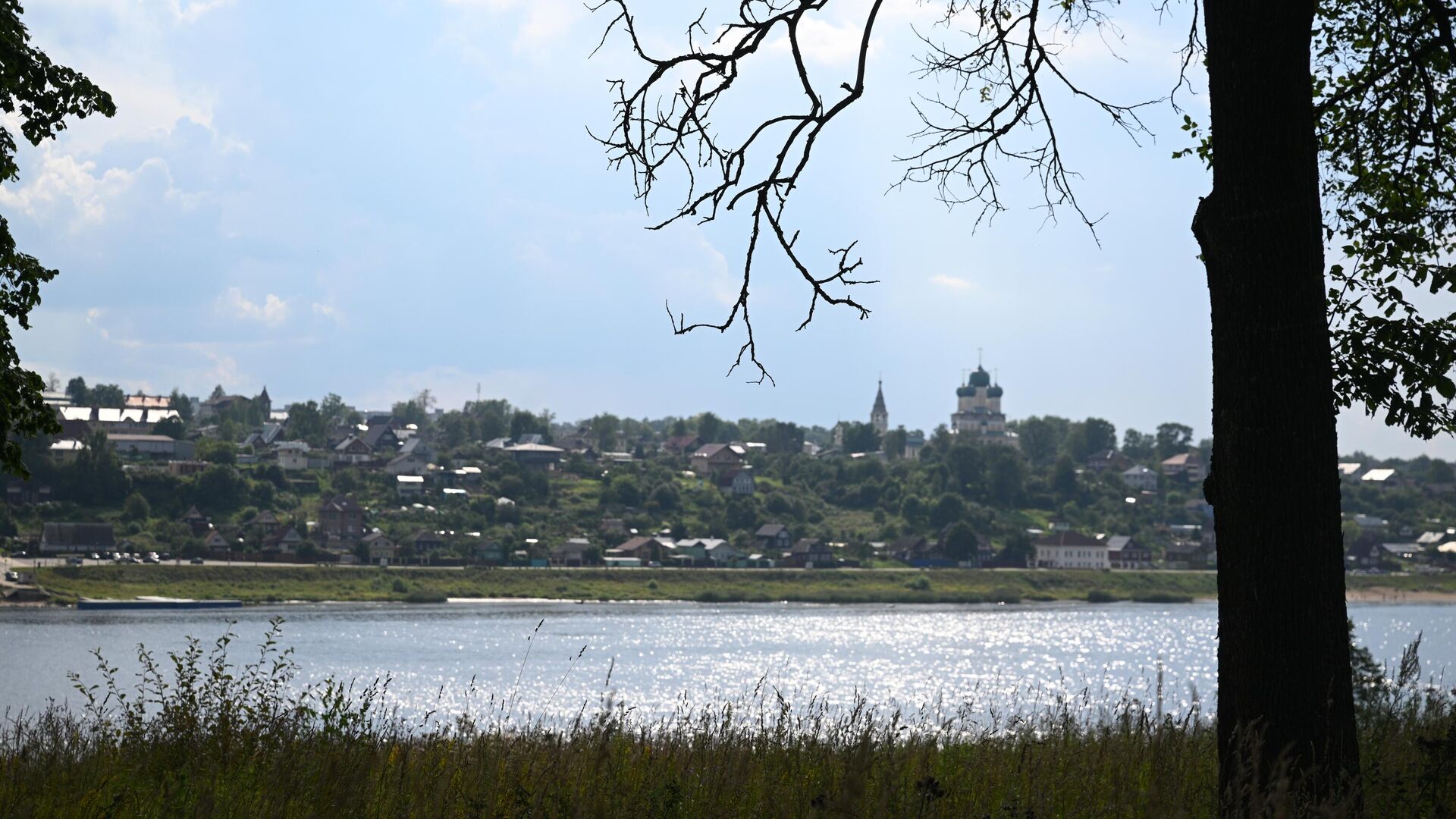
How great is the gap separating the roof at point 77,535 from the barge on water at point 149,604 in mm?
13881

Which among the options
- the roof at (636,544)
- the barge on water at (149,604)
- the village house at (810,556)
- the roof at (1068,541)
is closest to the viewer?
the barge on water at (149,604)

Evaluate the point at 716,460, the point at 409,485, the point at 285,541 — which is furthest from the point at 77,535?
the point at 716,460

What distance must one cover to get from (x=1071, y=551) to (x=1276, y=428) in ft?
417

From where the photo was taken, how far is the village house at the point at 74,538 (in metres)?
91.8

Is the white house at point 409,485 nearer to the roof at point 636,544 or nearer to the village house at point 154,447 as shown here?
the village house at point 154,447

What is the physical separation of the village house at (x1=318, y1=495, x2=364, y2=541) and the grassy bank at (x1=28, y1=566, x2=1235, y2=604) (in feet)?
40.0

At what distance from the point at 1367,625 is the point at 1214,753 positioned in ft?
283

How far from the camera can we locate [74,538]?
306 feet

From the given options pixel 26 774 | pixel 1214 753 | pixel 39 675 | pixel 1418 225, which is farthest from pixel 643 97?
pixel 39 675

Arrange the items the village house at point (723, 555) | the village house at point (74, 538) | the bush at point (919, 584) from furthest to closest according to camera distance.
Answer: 1. the village house at point (723, 555)
2. the bush at point (919, 584)
3. the village house at point (74, 538)

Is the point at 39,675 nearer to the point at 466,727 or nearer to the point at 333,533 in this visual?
the point at 466,727

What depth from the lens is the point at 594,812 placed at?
4.25 m

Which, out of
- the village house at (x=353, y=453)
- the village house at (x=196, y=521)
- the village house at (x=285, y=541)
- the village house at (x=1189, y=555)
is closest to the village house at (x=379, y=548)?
the village house at (x=285, y=541)

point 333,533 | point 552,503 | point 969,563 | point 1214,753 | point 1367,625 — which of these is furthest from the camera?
point 552,503
